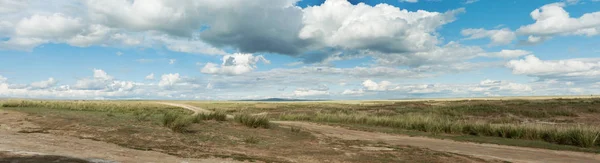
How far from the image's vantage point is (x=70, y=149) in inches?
440

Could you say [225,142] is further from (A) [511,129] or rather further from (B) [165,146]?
(A) [511,129]

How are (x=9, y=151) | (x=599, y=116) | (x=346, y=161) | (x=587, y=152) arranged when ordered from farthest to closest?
(x=599, y=116), (x=587, y=152), (x=346, y=161), (x=9, y=151)

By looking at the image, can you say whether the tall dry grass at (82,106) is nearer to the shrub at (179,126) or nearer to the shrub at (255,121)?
the shrub at (255,121)

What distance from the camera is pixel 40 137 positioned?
43.6 feet

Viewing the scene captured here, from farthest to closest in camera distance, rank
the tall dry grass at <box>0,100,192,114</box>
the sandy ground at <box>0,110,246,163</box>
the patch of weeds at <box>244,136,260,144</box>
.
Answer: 1. the tall dry grass at <box>0,100,192,114</box>
2. the patch of weeds at <box>244,136,260,144</box>
3. the sandy ground at <box>0,110,246,163</box>

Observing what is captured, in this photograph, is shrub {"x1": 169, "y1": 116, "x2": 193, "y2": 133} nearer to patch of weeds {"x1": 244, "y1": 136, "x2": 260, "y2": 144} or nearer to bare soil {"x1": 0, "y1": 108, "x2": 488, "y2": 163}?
bare soil {"x1": 0, "y1": 108, "x2": 488, "y2": 163}

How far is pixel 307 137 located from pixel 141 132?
722 centimetres

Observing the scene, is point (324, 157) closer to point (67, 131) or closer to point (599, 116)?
point (67, 131)

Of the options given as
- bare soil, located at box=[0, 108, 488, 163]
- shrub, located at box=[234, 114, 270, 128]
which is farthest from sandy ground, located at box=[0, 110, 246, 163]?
shrub, located at box=[234, 114, 270, 128]

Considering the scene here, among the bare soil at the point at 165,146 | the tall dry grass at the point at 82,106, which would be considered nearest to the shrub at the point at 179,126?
the bare soil at the point at 165,146

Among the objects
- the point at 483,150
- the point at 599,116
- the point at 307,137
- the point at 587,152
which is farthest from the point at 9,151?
the point at 599,116

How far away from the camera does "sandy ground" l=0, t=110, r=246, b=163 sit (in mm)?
10031

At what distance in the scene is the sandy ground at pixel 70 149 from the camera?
32.9 feet

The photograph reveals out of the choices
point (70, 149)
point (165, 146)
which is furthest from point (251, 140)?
point (70, 149)
